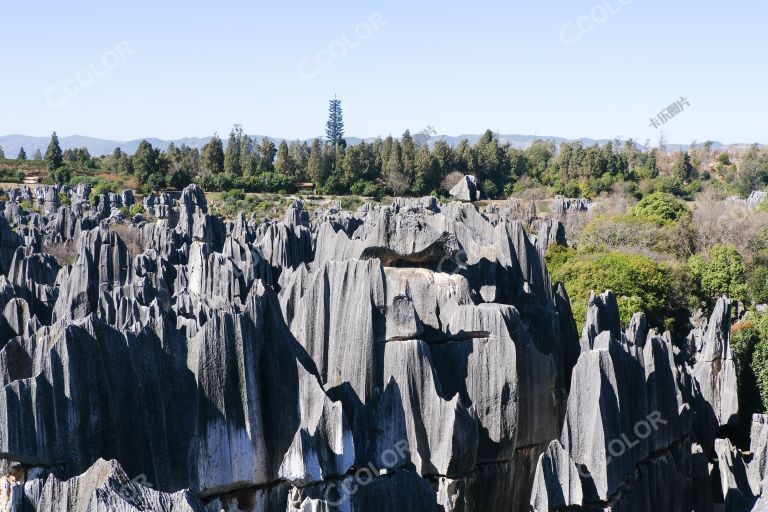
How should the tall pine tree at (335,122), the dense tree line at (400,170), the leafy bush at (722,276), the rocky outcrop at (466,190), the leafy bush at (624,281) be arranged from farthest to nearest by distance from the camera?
the tall pine tree at (335,122) → the dense tree line at (400,170) → the rocky outcrop at (466,190) → the leafy bush at (722,276) → the leafy bush at (624,281)

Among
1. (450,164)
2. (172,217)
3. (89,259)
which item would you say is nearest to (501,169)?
(450,164)

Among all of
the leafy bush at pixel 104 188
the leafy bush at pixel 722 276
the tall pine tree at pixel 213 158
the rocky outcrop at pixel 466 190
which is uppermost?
the tall pine tree at pixel 213 158

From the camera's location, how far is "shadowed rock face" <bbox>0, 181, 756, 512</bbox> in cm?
928

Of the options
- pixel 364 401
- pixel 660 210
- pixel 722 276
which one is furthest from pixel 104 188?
pixel 364 401

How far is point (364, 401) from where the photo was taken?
1213 centimetres

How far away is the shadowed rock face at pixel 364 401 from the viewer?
9281 millimetres

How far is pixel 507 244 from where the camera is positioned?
58.4 feet

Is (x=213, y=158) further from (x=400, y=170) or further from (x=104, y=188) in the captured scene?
(x=400, y=170)

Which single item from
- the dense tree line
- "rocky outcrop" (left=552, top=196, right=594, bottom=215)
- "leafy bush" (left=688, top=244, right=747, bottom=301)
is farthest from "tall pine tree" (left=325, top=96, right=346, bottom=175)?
"leafy bush" (left=688, top=244, right=747, bottom=301)

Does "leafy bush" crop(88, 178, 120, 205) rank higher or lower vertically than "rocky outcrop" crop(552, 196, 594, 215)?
higher

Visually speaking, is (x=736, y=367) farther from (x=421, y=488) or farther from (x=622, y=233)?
(x=622, y=233)

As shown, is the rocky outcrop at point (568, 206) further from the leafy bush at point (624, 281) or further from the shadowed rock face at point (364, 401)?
the shadowed rock face at point (364, 401)

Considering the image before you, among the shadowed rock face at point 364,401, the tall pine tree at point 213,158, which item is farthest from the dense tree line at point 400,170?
the shadowed rock face at point 364,401

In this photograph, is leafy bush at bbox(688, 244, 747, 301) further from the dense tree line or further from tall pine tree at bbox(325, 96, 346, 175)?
tall pine tree at bbox(325, 96, 346, 175)
